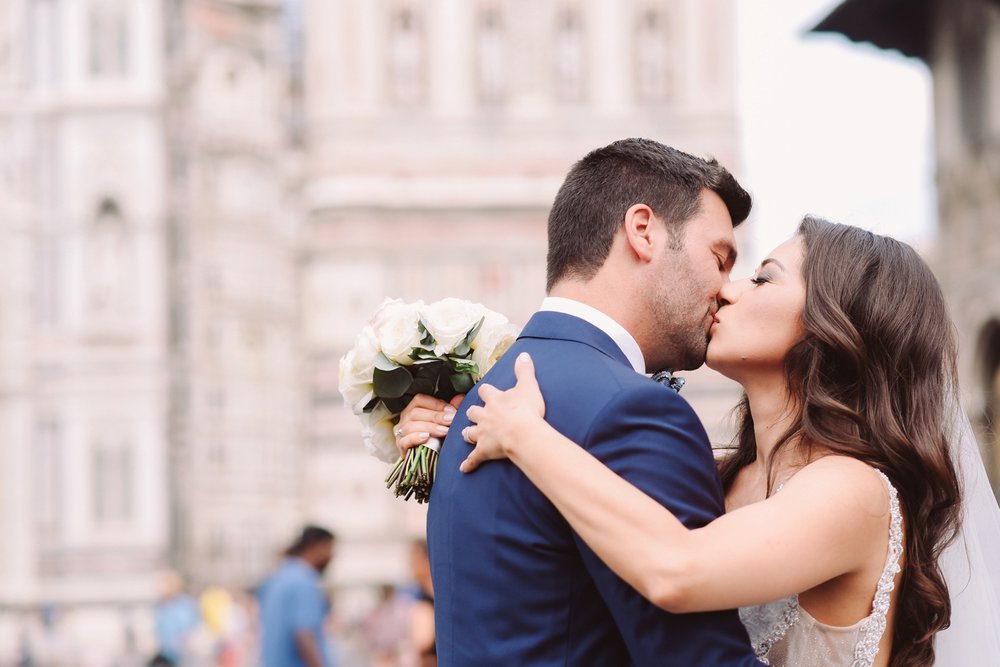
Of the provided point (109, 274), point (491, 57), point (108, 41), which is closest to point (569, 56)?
point (491, 57)

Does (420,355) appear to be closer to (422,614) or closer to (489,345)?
(489,345)

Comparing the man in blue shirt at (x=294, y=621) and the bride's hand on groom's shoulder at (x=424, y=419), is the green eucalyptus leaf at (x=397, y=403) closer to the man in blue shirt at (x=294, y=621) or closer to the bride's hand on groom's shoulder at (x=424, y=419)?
the bride's hand on groom's shoulder at (x=424, y=419)

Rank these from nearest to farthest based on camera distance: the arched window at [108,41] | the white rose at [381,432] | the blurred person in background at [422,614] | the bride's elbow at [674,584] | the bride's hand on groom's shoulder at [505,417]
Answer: the bride's elbow at [674,584], the bride's hand on groom's shoulder at [505,417], the white rose at [381,432], the blurred person in background at [422,614], the arched window at [108,41]

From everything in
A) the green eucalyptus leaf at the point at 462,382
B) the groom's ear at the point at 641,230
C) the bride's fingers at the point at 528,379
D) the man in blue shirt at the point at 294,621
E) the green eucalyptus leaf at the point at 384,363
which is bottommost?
the man in blue shirt at the point at 294,621

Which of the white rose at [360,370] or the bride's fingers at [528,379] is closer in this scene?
the bride's fingers at [528,379]

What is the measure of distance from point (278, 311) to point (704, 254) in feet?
86.2

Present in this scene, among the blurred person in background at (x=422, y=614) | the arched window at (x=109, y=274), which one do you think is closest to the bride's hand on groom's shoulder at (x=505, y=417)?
the blurred person in background at (x=422, y=614)

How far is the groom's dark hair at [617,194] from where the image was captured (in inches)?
78.2

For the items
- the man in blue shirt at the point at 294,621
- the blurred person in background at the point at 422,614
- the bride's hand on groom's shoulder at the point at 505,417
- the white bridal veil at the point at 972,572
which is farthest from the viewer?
the man in blue shirt at the point at 294,621

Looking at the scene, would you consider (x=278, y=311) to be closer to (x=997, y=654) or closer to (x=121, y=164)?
(x=121, y=164)

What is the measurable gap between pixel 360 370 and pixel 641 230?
0.65 metres

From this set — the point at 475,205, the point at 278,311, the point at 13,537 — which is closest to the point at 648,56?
the point at 475,205

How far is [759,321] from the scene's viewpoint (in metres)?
2.14

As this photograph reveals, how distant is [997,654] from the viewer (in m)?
2.27
